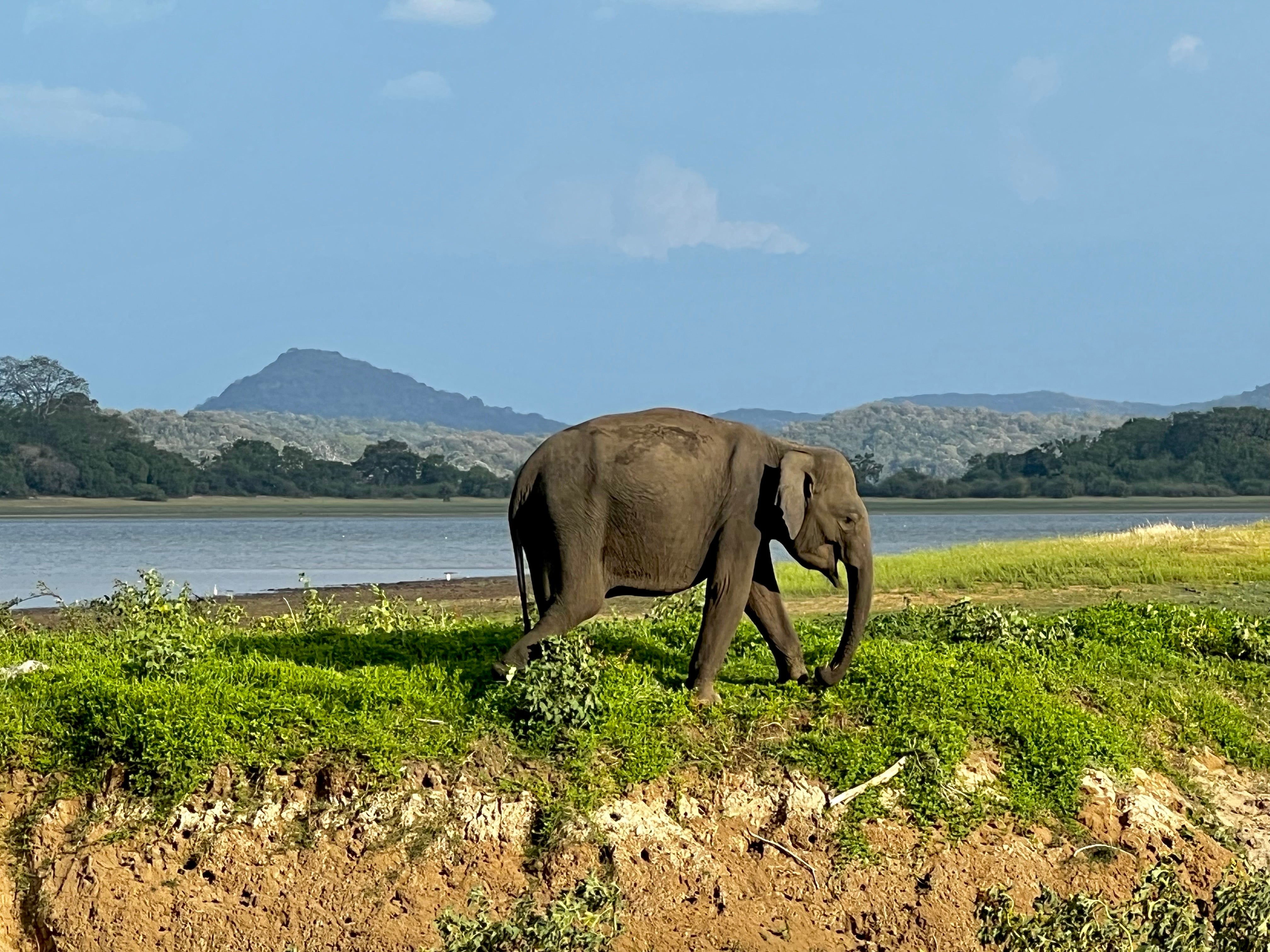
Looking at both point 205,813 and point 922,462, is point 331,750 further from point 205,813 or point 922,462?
point 922,462

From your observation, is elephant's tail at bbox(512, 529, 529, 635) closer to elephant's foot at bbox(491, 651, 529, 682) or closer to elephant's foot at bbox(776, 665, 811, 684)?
elephant's foot at bbox(491, 651, 529, 682)

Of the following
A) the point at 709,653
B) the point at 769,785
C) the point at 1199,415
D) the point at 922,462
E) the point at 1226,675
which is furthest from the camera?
the point at 922,462

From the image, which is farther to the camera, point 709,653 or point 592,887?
point 709,653

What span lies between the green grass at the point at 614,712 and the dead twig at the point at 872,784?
0.06 meters

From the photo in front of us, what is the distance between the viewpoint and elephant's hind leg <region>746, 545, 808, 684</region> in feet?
34.6

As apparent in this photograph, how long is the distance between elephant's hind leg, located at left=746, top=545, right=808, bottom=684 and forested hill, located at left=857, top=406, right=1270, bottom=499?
264ft

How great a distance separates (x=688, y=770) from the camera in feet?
30.3

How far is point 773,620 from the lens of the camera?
34.6ft

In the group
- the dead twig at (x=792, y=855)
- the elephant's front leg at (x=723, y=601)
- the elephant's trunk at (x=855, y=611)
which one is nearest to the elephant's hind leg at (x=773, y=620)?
the elephant's trunk at (x=855, y=611)

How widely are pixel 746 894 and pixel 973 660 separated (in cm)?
356

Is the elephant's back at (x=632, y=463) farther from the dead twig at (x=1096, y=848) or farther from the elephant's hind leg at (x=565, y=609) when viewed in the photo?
the dead twig at (x=1096, y=848)

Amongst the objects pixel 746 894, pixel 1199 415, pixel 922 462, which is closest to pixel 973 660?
pixel 746 894

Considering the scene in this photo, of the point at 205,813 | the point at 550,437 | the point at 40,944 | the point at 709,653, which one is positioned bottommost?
the point at 40,944

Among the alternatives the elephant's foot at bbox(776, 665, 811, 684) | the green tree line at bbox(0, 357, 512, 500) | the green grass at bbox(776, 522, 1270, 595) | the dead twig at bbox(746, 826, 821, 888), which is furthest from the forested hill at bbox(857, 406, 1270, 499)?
the dead twig at bbox(746, 826, 821, 888)
